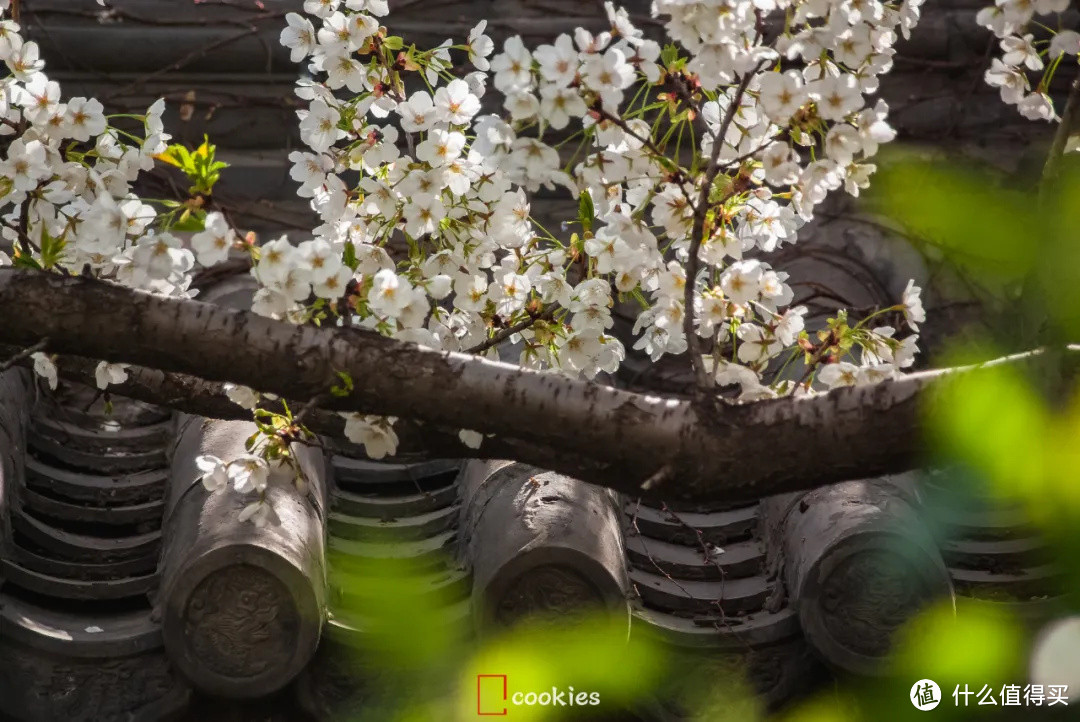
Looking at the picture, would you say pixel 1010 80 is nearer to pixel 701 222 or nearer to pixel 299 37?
pixel 701 222

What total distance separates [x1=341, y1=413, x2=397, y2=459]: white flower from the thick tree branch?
82 mm

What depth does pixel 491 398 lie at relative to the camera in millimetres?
1775

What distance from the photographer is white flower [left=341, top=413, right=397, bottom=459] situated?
6.20 ft

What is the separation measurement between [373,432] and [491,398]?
0.72ft

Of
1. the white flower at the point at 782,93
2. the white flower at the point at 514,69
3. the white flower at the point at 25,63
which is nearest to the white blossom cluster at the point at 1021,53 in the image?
the white flower at the point at 782,93

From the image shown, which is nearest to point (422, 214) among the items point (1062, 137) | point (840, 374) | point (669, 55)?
point (669, 55)

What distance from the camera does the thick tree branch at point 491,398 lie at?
1733 millimetres

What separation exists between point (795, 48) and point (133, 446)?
1862 millimetres

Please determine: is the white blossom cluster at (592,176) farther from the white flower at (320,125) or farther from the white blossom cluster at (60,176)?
the white blossom cluster at (60,176)

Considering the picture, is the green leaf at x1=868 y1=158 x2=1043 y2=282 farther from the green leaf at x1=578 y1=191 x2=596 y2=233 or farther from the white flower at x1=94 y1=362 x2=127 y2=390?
the white flower at x1=94 y1=362 x2=127 y2=390

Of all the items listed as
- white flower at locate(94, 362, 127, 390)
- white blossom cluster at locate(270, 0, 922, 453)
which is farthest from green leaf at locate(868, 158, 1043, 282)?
white flower at locate(94, 362, 127, 390)

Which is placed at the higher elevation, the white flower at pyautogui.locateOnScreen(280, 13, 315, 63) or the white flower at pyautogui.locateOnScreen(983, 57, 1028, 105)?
the white flower at pyautogui.locateOnScreen(280, 13, 315, 63)

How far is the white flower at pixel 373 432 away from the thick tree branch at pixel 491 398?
0.08 m

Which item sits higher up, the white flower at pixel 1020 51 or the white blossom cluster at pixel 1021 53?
the white flower at pixel 1020 51
